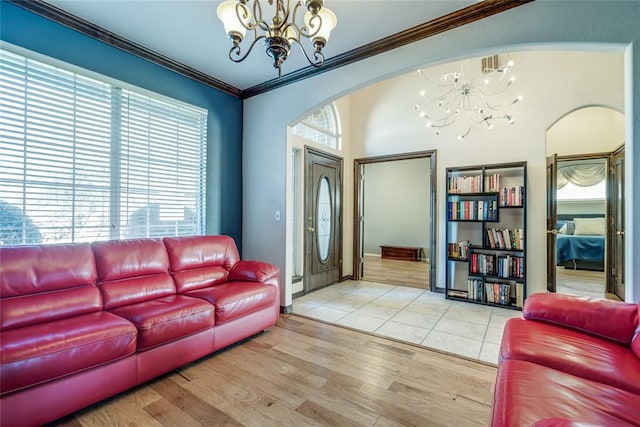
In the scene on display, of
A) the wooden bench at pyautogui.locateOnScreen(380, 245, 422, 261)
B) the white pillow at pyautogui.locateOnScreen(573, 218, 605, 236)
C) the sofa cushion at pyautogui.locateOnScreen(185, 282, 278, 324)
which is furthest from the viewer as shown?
the wooden bench at pyautogui.locateOnScreen(380, 245, 422, 261)

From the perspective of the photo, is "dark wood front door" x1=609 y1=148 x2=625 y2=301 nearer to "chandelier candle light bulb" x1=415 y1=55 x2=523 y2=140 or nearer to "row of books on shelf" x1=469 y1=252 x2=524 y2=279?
"row of books on shelf" x1=469 y1=252 x2=524 y2=279

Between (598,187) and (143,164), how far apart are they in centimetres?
935

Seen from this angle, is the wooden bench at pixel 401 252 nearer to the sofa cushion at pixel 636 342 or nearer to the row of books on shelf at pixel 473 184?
the row of books on shelf at pixel 473 184

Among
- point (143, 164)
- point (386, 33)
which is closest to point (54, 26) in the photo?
point (143, 164)

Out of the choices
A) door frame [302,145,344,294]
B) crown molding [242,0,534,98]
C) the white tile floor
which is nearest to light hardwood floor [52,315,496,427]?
the white tile floor

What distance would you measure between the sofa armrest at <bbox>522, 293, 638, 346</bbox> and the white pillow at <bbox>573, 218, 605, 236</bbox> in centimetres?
622

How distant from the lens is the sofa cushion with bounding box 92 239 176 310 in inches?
86.2

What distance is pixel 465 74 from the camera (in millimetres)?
4121

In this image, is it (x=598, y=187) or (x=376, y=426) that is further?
(x=598, y=187)

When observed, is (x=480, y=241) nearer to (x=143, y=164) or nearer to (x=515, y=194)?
(x=515, y=194)

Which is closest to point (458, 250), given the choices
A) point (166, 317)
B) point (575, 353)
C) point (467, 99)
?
point (467, 99)

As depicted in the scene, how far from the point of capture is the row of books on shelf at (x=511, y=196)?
3602 millimetres

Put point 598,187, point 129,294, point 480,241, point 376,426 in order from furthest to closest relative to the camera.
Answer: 1. point 598,187
2. point 480,241
3. point 129,294
4. point 376,426

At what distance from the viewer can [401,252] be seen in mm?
7309
